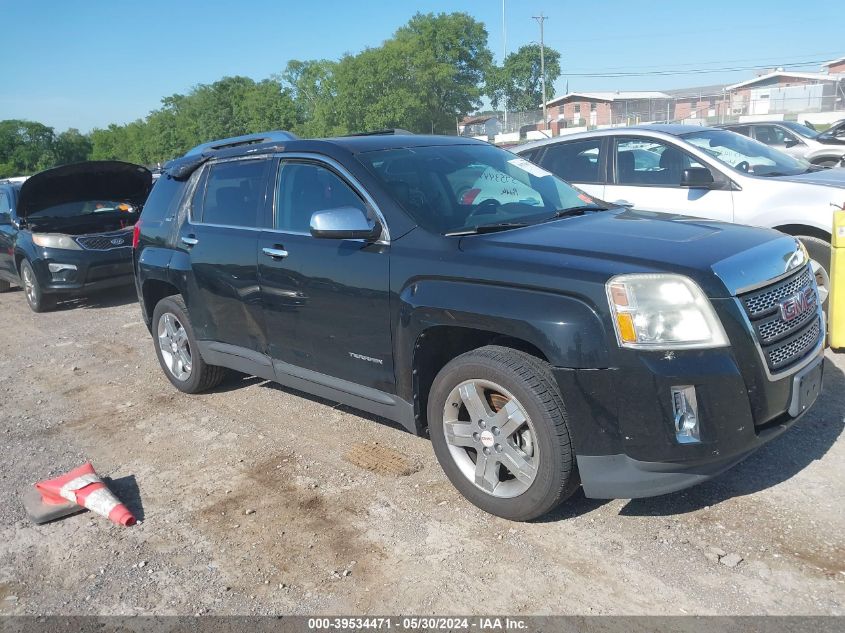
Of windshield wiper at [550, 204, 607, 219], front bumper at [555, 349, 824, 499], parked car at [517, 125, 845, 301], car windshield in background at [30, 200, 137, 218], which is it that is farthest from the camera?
car windshield in background at [30, 200, 137, 218]

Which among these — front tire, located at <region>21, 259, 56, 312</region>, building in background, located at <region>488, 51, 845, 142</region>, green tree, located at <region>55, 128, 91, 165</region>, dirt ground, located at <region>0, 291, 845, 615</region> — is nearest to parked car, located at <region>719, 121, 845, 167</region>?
dirt ground, located at <region>0, 291, 845, 615</region>

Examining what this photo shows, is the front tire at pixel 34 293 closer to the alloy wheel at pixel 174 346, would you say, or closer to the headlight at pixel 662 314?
the alloy wheel at pixel 174 346

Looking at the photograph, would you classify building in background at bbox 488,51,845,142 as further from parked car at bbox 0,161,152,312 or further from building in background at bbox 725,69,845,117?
parked car at bbox 0,161,152,312

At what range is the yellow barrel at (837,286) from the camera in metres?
5.42

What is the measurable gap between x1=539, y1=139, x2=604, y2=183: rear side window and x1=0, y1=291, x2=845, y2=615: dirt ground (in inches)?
126

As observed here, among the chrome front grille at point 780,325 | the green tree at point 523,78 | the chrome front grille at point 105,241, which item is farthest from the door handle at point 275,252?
the green tree at point 523,78

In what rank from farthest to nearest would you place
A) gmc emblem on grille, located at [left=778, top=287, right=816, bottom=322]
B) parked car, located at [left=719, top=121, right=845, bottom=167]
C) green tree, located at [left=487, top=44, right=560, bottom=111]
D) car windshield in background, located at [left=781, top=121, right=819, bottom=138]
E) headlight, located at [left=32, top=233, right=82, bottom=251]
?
green tree, located at [left=487, top=44, right=560, bottom=111] < car windshield in background, located at [left=781, top=121, right=819, bottom=138] < parked car, located at [left=719, top=121, right=845, bottom=167] < headlight, located at [left=32, top=233, right=82, bottom=251] < gmc emblem on grille, located at [left=778, top=287, right=816, bottom=322]

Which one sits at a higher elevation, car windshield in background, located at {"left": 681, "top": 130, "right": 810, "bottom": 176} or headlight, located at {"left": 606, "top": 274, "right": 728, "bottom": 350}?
car windshield in background, located at {"left": 681, "top": 130, "right": 810, "bottom": 176}

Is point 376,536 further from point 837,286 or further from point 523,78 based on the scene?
point 523,78

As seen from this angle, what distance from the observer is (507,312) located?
329 centimetres

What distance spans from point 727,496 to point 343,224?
7.89 ft

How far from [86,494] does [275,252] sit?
1759mm

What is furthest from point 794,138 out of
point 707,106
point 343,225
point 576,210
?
point 707,106

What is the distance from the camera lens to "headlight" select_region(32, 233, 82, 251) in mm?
10047
